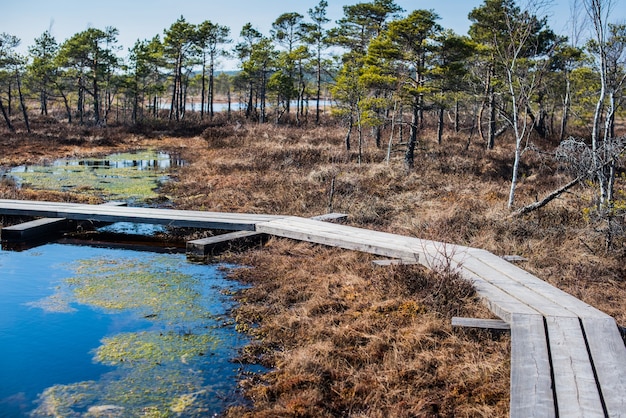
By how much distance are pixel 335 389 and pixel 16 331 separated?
4.49 metres

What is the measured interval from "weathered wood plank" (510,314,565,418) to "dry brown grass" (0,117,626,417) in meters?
0.42

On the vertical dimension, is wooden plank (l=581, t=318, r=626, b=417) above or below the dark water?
above

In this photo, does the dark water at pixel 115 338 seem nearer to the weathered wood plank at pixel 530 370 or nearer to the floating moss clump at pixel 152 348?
the floating moss clump at pixel 152 348

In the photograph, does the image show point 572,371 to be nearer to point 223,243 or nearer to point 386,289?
point 386,289

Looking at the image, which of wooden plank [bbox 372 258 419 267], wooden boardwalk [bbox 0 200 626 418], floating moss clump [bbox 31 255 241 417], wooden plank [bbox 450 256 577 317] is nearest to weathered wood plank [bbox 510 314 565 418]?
wooden boardwalk [bbox 0 200 626 418]

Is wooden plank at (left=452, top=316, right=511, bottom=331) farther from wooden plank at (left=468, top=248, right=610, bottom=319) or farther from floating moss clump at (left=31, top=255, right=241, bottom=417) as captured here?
floating moss clump at (left=31, top=255, right=241, bottom=417)

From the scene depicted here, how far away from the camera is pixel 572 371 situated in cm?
441

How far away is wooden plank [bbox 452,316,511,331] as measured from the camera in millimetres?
5777

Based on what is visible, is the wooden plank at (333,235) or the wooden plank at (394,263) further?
the wooden plank at (333,235)

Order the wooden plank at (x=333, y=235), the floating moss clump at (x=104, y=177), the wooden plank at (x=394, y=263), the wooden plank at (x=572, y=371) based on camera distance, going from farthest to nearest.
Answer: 1. the floating moss clump at (x=104, y=177)
2. the wooden plank at (x=333, y=235)
3. the wooden plank at (x=394, y=263)
4. the wooden plank at (x=572, y=371)

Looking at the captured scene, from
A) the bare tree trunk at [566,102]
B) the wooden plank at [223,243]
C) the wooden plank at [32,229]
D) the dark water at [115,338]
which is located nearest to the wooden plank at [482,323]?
the dark water at [115,338]

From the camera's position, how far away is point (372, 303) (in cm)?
720

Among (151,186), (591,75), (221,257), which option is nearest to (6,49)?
(151,186)

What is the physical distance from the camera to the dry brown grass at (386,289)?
505 cm
